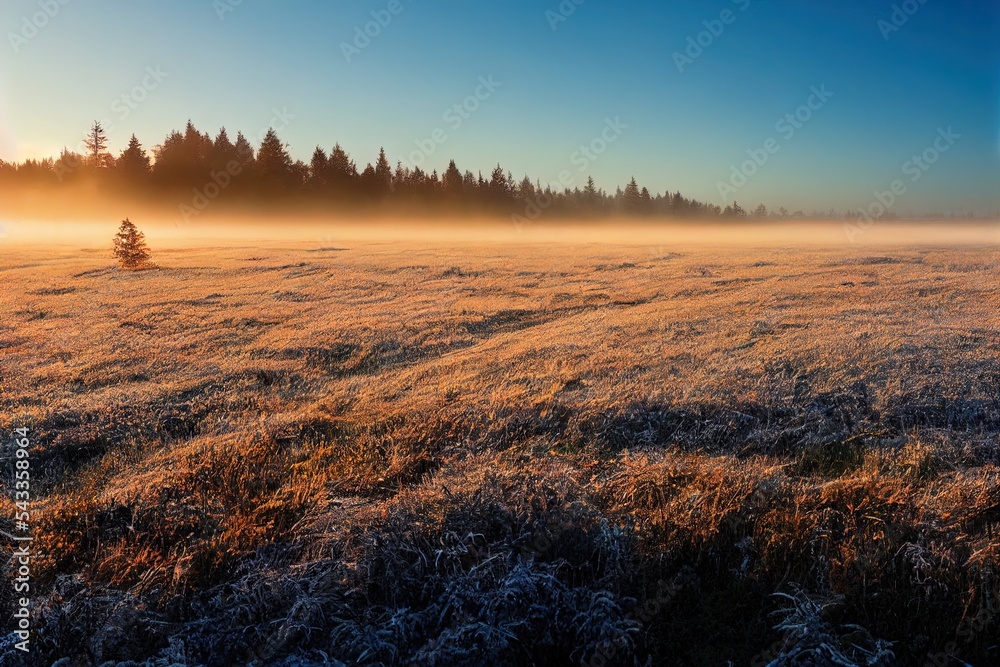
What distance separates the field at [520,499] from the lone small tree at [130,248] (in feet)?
71.3

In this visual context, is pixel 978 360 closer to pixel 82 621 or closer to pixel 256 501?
pixel 256 501

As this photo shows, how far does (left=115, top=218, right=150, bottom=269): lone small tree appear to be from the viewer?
31547mm

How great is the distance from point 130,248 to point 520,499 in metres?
35.4

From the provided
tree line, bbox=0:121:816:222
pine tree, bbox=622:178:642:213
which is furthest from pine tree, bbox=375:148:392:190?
pine tree, bbox=622:178:642:213

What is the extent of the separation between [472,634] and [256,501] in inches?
114

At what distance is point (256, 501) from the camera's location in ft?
18.0

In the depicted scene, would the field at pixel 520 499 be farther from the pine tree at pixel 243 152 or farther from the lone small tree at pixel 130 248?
the pine tree at pixel 243 152

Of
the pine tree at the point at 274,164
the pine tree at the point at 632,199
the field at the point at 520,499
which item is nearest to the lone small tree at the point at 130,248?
the field at the point at 520,499

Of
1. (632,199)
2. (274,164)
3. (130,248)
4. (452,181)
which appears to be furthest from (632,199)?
(130,248)

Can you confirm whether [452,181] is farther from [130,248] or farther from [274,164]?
[130,248]

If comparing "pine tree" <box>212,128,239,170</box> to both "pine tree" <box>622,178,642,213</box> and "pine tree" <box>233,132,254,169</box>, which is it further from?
"pine tree" <box>622,178,642,213</box>

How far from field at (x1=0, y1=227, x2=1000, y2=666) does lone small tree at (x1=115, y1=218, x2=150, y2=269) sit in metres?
21.7

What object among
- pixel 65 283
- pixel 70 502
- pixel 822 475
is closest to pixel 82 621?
pixel 70 502

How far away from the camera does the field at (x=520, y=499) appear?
385 cm
